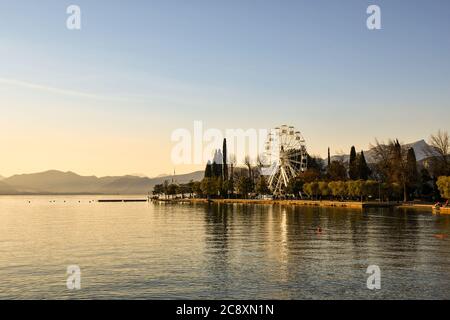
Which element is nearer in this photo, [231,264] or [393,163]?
[231,264]

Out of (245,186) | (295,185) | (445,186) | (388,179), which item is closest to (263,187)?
(245,186)

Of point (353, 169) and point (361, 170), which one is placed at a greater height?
point (353, 169)

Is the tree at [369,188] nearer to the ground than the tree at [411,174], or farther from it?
nearer to the ground

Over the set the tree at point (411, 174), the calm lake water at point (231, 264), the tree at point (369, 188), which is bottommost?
the calm lake water at point (231, 264)

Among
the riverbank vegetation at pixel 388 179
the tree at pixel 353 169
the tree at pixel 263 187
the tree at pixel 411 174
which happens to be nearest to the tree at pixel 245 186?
the tree at pixel 263 187

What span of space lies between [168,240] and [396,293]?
2985 cm

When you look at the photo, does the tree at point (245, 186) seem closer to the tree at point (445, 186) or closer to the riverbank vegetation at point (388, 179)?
the riverbank vegetation at point (388, 179)

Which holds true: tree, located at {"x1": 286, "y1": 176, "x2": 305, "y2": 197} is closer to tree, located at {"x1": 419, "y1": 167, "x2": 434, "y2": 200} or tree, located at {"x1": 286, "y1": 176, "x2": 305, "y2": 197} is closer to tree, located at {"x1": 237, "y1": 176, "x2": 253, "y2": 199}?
tree, located at {"x1": 419, "y1": 167, "x2": 434, "y2": 200}

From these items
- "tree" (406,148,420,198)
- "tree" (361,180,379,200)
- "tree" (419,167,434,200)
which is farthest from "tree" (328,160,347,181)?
"tree" (361,180,379,200)

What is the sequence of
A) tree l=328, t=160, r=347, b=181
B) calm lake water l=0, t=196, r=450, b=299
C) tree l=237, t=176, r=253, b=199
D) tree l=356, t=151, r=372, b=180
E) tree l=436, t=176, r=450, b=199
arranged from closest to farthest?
calm lake water l=0, t=196, r=450, b=299
tree l=436, t=176, r=450, b=199
tree l=356, t=151, r=372, b=180
tree l=328, t=160, r=347, b=181
tree l=237, t=176, r=253, b=199

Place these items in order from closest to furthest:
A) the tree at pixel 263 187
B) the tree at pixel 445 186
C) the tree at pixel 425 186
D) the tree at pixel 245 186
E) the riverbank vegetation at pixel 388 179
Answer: the tree at pixel 445 186 → the riverbank vegetation at pixel 388 179 → the tree at pixel 425 186 → the tree at pixel 263 187 → the tree at pixel 245 186

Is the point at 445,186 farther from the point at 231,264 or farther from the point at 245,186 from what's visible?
the point at 245,186

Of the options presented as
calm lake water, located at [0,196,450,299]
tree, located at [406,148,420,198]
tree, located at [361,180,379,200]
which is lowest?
calm lake water, located at [0,196,450,299]
